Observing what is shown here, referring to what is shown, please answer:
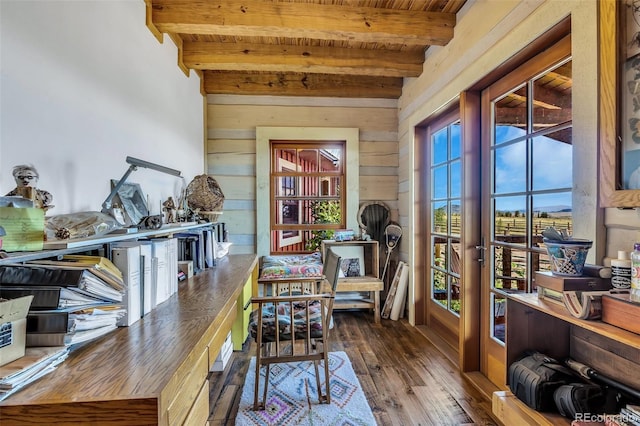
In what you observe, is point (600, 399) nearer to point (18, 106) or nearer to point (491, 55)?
point (491, 55)

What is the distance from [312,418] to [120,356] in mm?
1237

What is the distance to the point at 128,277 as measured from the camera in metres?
1.14

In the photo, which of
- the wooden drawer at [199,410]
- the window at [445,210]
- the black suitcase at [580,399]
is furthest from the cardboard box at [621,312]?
the window at [445,210]

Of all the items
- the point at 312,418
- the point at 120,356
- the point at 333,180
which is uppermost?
the point at 333,180

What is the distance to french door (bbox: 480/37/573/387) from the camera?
5.08 ft

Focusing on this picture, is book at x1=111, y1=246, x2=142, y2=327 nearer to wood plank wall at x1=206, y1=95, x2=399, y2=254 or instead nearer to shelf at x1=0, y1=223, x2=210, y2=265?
shelf at x1=0, y1=223, x2=210, y2=265

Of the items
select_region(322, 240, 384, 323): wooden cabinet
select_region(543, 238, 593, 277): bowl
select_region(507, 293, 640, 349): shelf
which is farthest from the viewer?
select_region(322, 240, 384, 323): wooden cabinet

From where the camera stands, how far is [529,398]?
1080 mm

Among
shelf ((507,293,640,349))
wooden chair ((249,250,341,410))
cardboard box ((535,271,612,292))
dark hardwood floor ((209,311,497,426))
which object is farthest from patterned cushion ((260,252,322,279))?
cardboard box ((535,271,612,292))

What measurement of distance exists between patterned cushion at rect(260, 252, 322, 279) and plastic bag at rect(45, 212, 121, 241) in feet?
5.35

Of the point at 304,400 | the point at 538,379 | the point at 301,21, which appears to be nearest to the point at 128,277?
the point at 304,400

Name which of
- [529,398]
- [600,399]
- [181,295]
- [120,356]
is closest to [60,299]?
[120,356]

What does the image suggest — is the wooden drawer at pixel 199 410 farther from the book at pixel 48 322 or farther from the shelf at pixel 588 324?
the shelf at pixel 588 324

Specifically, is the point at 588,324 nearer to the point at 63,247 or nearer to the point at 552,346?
the point at 552,346
